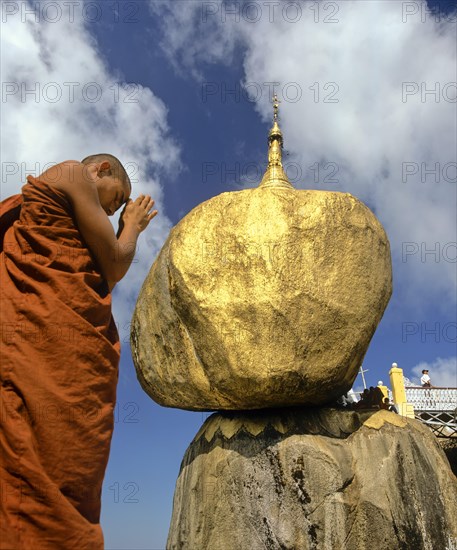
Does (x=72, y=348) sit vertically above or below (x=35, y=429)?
above

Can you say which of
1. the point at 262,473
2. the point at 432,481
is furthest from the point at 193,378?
the point at 432,481

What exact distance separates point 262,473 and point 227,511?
1.11 feet

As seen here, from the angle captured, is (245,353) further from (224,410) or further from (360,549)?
(360,549)

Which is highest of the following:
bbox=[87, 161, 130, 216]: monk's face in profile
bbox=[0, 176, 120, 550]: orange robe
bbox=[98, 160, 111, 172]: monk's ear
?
bbox=[98, 160, 111, 172]: monk's ear

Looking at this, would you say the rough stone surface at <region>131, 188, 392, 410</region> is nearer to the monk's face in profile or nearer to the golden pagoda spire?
the monk's face in profile

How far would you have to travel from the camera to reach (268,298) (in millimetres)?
3676

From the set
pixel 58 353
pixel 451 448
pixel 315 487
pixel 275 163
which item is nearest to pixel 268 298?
pixel 315 487

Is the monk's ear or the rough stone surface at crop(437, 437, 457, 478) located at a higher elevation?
the rough stone surface at crop(437, 437, 457, 478)

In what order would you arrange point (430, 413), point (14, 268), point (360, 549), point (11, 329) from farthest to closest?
1. point (430, 413)
2. point (360, 549)
3. point (14, 268)
4. point (11, 329)

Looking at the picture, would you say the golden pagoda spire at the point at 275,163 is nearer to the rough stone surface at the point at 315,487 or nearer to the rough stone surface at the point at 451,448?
the rough stone surface at the point at 315,487

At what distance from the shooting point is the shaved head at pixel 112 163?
2494 mm

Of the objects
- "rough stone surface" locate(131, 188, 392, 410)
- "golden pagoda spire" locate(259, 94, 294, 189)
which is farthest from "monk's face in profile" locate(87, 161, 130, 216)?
"golden pagoda spire" locate(259, 94, 294, 189)

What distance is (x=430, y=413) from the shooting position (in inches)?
575

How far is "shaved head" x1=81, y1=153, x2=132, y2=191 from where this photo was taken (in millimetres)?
2494
